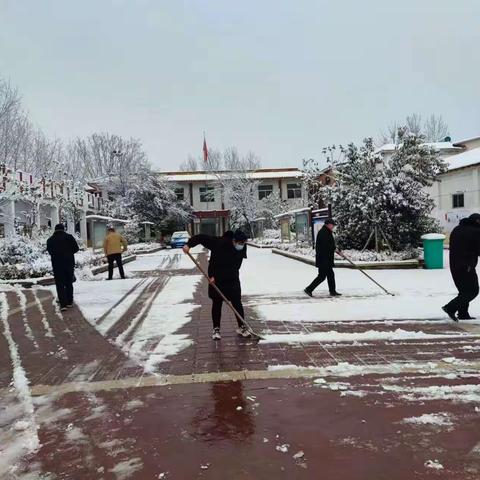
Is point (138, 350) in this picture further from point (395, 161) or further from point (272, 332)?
point (395, 161)

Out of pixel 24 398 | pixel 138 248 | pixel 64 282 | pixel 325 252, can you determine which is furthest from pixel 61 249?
pixel 138 248

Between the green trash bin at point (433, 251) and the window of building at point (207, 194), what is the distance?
46.0 m

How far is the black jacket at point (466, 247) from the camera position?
7.53 metres

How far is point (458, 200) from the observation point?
2652 centimetres

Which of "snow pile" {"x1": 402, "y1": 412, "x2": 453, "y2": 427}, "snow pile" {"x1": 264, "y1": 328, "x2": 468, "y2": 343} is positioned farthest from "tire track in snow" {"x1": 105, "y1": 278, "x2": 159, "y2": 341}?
"snow pile" {"x1": 402, "y1": 412, "x2": 453, "y2": 427}

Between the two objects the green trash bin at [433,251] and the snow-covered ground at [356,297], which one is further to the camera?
the green trash bin at [433,251]

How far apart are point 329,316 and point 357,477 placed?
5188 millimetres

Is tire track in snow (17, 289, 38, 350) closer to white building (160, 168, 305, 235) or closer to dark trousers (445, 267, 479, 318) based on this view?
dark trousers (445, 267, 479, 318)

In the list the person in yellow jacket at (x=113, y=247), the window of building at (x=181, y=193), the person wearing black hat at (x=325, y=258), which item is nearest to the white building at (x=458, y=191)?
the person in yellow jacket at (x=113, y=247)

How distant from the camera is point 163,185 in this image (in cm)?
5016

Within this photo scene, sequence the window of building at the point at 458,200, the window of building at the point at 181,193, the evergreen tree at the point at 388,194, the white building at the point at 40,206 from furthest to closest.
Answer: the window of building at the point at 181,193 < the window of building at the point at 458,200 < the white building at the point at 40,206 < the evergreen tree at the point at 388,194

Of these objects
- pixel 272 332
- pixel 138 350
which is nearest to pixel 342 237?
pixel 272 332

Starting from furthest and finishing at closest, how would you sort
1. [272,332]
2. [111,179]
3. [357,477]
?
[111,179] → [272,332] → [357,477]

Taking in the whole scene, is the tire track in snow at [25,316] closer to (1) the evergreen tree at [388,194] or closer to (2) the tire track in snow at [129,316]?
(2) the tire track in snow at [129,316]
